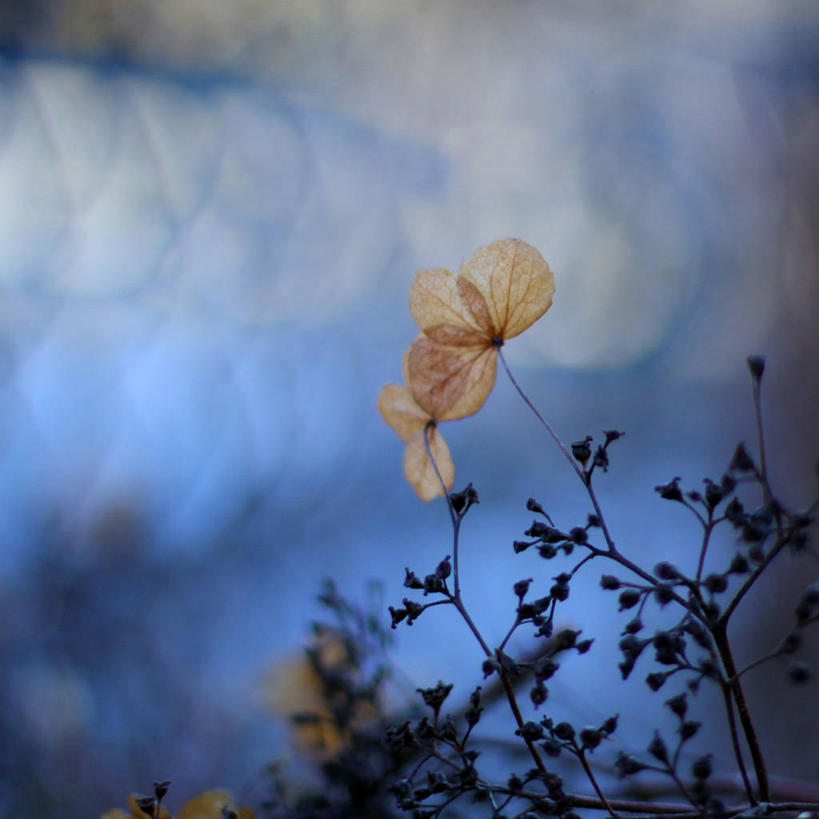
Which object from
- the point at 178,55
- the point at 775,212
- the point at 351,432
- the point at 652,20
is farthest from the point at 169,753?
the point at 652,20

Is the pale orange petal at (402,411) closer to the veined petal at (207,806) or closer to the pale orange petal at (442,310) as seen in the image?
the pale orange petal at (442,310)

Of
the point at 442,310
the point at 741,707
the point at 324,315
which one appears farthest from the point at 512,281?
the point at 324,315

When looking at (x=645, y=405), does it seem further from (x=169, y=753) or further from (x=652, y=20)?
(x=169, y=753)

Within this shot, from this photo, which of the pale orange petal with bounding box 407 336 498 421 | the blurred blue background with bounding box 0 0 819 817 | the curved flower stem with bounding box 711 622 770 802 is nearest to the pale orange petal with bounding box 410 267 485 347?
the pale orange petal with bounding box 407 336 498 421

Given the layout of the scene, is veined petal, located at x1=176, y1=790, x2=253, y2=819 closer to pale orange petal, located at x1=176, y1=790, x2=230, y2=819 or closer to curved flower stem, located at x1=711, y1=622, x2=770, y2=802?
pale orange petal, located at x1=176, y1=790, x2=230, y2=819

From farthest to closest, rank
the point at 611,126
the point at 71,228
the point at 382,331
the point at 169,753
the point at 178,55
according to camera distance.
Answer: the point at 611,126 → the point at 382,331 → the point at 178,55 → the point at 71,228 → the point at 169,753

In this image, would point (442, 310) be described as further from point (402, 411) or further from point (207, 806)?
point (207, 806)
